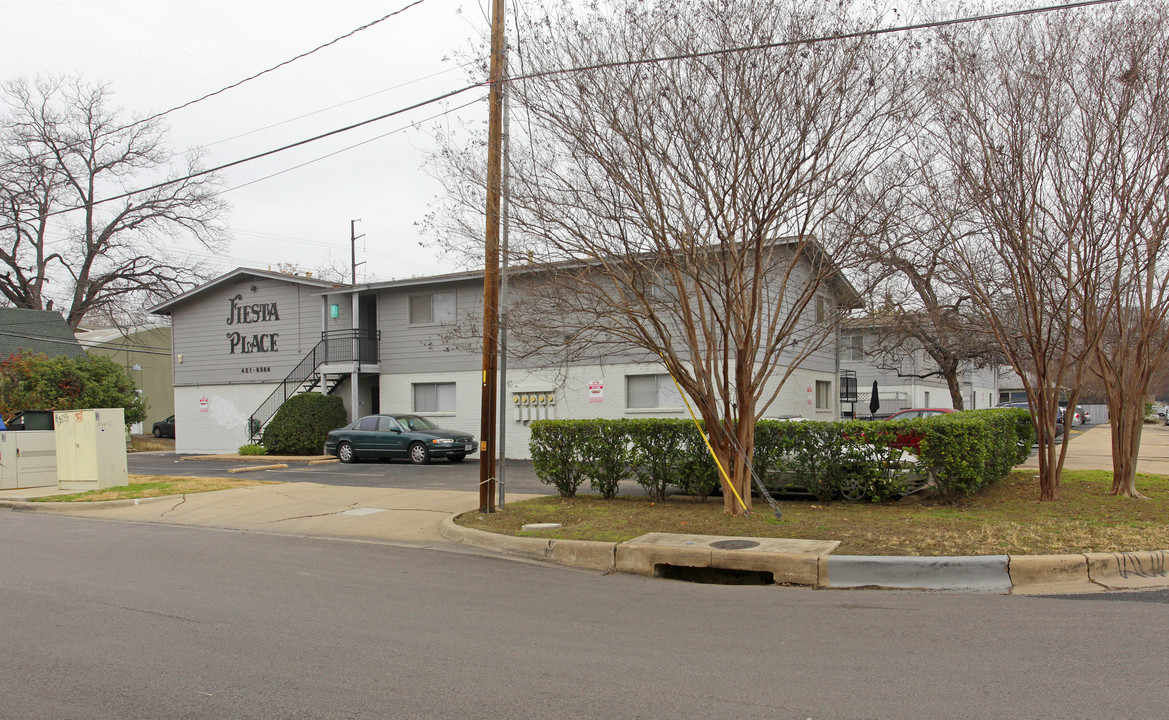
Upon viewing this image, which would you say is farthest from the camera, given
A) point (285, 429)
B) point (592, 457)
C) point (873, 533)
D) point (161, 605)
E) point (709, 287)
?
point (285, 429)

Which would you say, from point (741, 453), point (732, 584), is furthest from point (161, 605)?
point (741, 453)

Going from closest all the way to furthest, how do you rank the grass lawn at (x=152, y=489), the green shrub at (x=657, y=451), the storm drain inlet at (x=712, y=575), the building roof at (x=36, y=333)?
the storm drain inlet at (x=712, y=575)
the green shrub at (x=657, y=451)
the grass lawn at (x=152, y=489)
the building roof at (x=36, y=333)

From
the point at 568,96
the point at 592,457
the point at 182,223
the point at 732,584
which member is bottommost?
the point at 732,584

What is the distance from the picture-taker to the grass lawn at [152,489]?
15.9m

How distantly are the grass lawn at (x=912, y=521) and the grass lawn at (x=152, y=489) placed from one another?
7.45 metres

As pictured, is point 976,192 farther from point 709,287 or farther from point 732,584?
point 732,584

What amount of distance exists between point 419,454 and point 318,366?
7.27 m

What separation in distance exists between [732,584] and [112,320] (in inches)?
1762

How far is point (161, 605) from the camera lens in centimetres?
732

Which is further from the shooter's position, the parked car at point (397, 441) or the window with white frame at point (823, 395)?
the window with white frame at point (823, 395)

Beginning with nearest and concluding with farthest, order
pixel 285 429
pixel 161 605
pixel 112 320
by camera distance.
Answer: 1. pixel 161 605
2. pixel 285 429
3. pixel 112 320

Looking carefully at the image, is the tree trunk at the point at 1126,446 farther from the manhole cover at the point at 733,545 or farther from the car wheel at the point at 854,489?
the manhole cover at the point at 733,545

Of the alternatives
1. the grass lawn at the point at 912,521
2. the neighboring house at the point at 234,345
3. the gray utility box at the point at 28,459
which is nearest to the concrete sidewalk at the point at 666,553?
the grass lawn at the point at 912,521

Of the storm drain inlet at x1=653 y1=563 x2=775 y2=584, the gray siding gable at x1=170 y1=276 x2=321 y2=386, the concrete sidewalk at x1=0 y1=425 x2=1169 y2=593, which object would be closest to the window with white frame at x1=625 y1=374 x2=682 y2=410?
the concrete sidewalk at x1=0 y1=425 x2=1169 y2=593
